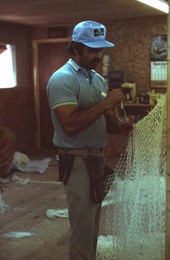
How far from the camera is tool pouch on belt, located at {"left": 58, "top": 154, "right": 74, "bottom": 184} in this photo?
266cm

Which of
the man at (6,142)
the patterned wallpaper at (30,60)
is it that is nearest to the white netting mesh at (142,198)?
the man at (6,142)

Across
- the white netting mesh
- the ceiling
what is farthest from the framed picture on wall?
the white netting mesh

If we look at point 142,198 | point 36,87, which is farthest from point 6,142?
point 36,87

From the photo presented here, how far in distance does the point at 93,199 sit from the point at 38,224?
6.53 ft

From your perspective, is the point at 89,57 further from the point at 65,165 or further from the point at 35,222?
the point at 35,222

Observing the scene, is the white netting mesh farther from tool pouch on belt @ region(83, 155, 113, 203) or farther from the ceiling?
the ceiling

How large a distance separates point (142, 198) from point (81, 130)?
1.12 metres

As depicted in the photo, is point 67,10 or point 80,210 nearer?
point 80,210

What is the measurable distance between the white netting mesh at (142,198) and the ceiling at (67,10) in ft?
9.94

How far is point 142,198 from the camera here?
11.2 ft

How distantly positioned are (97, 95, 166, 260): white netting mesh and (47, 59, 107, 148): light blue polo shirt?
42 centimetres

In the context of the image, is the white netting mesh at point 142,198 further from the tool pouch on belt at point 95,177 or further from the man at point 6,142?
the man at point 6,142

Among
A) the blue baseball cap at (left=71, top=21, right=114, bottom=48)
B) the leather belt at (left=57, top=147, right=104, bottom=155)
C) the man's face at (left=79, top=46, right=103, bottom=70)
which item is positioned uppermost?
the blue baseball cap at (left=71, top=21, right=114, bottom=48)

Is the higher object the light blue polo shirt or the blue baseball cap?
the blue baseball cap
